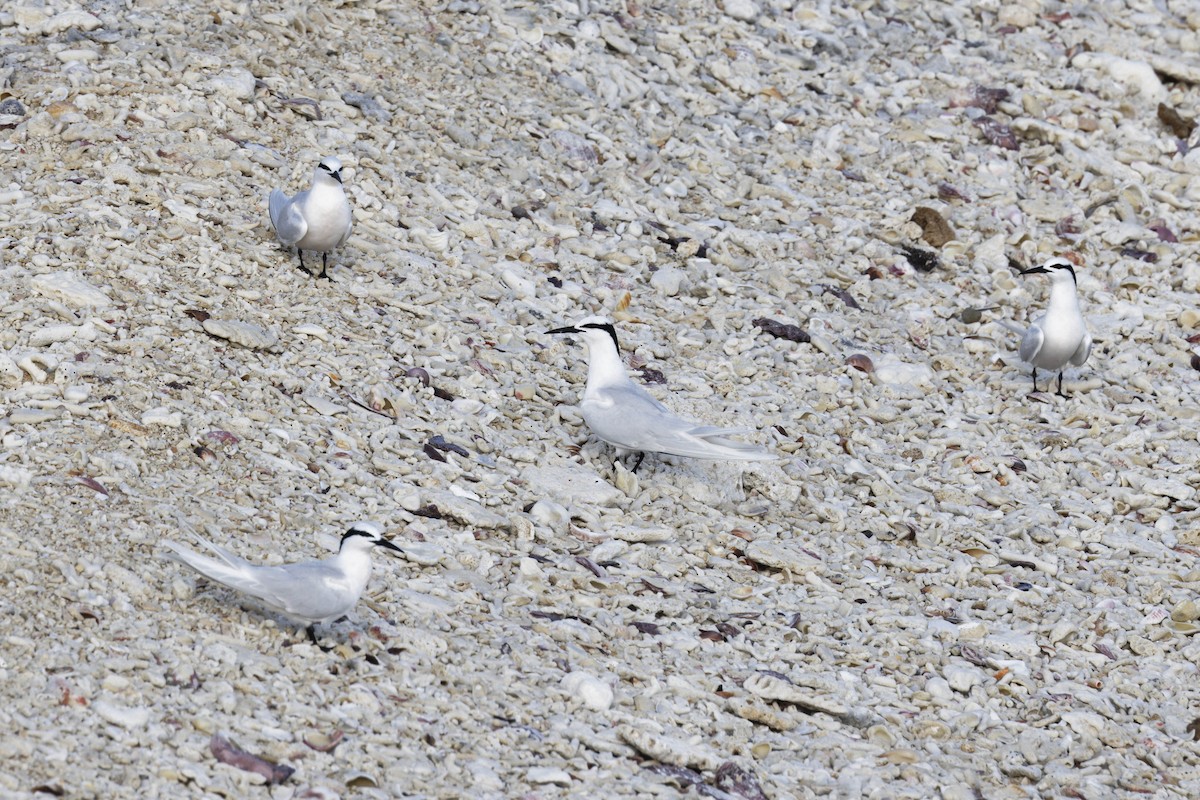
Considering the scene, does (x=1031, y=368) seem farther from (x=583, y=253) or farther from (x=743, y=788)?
(x=743, y=788)

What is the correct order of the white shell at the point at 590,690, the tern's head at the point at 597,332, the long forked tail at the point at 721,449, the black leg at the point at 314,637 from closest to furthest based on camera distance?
the black leg at the point at 314,637 → the white shell at the point at 590,690 → the long forked tail at the point at 721,449 → the tern's head at the point at 597,332

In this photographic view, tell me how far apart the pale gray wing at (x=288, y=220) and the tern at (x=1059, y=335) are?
15.5ft

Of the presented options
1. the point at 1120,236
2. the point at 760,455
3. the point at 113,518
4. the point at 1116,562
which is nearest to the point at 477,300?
the point at 760,455

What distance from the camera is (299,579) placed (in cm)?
544

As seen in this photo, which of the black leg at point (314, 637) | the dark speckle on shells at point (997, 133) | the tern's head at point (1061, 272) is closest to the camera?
the black leg at point (314, 637)

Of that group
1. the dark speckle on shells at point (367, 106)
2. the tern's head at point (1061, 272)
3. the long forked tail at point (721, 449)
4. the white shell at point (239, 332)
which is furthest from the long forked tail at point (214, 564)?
the tern's head at point (1061, 272)

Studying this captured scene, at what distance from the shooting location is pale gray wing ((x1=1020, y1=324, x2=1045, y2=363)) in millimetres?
9344

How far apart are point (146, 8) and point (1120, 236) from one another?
770 centimetres

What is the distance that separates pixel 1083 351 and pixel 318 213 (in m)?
5.05

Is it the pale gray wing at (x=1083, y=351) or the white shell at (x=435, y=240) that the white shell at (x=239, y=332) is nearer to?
the white shell at (x=435, y=240)

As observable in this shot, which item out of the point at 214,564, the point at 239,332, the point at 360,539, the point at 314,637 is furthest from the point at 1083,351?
the point at 214,564

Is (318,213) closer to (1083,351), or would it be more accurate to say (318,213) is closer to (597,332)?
(597,332)

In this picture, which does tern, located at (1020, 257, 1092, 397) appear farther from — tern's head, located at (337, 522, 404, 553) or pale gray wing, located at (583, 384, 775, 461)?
tern's head, located at (337, 522, 404, 553)

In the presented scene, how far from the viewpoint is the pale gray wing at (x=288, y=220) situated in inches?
328
